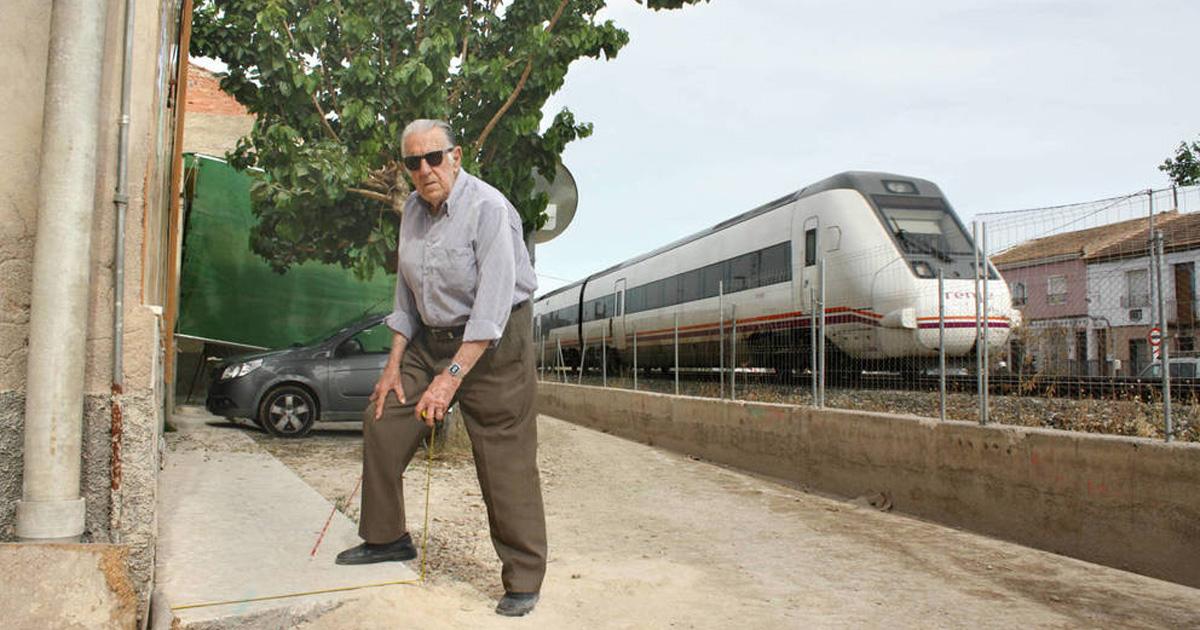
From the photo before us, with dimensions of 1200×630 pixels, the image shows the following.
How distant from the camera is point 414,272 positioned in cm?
307

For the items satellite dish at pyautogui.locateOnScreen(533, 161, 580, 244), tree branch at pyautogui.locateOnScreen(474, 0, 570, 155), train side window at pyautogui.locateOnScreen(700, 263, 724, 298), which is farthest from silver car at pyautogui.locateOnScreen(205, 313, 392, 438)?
train side window at pyautogui.locateOnScreen(700, 263, 724, 298)

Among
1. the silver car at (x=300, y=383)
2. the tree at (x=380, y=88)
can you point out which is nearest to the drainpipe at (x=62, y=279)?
the tree at (x=380, y=88)

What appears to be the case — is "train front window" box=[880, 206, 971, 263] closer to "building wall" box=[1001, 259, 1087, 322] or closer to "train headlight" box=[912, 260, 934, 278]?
"train headlight" box=[912, 260, 934, 278]

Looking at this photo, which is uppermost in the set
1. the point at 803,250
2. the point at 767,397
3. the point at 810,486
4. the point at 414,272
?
the point at 803,250

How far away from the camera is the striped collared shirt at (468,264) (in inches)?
115

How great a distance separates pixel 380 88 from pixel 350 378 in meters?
3.23

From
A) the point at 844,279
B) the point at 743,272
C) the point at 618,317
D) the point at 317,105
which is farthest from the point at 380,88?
the point at 618,317

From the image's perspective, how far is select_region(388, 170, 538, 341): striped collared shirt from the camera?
2912mm

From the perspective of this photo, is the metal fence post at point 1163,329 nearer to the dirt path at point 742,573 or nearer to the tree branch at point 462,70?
the dirt path at point 742,573

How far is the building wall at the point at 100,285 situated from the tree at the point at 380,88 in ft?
14.6

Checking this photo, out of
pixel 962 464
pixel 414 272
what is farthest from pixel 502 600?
pixel 962 464

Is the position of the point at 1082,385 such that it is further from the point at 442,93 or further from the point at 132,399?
the point at 132,399

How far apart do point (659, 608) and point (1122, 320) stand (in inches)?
179

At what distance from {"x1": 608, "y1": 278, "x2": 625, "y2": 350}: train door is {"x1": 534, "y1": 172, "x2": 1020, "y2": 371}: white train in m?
3.99
